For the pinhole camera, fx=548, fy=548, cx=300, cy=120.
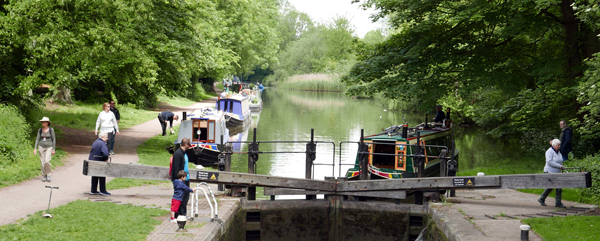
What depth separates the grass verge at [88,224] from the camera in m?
8.43

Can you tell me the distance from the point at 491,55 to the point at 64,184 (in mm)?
13964

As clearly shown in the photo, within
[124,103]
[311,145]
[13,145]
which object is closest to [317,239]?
[311,145]

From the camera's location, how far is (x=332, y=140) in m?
29.8

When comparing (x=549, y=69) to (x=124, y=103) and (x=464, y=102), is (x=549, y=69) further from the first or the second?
(x=124, y=103)

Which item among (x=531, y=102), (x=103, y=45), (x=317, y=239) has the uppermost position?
(x=103, y=45)

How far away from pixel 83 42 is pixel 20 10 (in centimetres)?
182

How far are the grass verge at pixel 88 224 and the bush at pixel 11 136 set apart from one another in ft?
15.1

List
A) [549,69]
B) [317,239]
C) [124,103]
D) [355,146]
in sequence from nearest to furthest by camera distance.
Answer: [317,239] → [549,69] → [355,146] → [124,103]

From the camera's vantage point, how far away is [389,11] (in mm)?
19891

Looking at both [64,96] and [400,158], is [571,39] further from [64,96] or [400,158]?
[64,96]

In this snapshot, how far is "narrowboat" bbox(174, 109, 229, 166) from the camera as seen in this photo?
20.8 meters

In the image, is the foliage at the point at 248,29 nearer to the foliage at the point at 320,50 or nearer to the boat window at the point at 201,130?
the boat window at the point at 201,130

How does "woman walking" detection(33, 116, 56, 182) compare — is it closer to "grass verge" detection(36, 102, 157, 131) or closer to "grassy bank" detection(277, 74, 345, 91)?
"grass verge" detection(36, 102, 157, 131)

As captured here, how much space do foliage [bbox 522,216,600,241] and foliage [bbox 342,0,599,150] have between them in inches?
281
